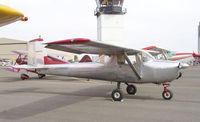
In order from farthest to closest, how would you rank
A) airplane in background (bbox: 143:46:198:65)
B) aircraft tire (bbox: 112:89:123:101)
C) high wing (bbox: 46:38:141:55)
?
airplane in background (bbox: 143:46:198:65) < aircraft tire (bbox: 112:89:123:101) < high wing (bbox: 46:38:141:55)

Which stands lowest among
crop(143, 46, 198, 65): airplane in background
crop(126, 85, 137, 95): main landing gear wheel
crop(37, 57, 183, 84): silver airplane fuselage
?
crop(126, 85, 137, 95): main landing gear wheel

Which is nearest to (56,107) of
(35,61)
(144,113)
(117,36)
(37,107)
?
(37,107)

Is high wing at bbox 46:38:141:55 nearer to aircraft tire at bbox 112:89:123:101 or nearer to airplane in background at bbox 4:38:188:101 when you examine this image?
airplane in background at bbox 4:38:188:101

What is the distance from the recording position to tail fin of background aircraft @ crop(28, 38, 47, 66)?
880cm

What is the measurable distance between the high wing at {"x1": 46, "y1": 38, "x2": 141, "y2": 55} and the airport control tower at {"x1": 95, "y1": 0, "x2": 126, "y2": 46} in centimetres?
4094

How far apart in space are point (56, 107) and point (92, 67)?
2.24 m

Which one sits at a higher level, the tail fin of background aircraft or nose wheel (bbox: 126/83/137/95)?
the tail fin of background aircraft

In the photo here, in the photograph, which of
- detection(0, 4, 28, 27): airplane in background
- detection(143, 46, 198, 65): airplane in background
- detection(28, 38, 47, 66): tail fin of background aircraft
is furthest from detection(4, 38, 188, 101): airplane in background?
detection(143, 46, 198, 65): airplane in background

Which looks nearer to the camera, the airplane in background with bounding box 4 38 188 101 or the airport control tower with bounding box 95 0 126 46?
the airplane in background with bounding box 4 38 188 101

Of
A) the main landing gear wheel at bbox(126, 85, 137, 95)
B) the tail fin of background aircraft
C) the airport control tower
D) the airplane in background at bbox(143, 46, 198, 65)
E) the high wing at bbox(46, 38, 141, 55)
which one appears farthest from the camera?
the airport control tower

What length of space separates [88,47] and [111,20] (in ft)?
142

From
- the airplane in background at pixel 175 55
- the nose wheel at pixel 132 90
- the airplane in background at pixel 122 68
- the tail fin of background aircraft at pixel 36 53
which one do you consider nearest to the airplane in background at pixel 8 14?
the airplane in background at pixel 122 68

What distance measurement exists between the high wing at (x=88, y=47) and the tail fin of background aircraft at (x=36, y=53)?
2.93 meters

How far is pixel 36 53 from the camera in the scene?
29.7 ft
